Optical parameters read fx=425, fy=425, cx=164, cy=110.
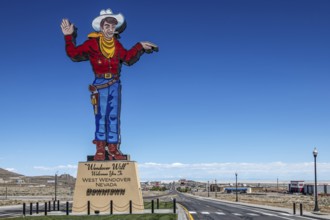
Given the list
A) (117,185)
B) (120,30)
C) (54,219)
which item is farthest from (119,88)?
(54,219)

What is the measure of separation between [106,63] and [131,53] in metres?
2.26

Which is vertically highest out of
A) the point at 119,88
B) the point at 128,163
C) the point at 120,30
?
the point at 120,30

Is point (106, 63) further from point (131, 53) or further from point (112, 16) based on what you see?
point (112, 16)

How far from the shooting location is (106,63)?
35.6 m

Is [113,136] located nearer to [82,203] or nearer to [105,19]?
[82,203]

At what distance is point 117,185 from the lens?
33906 millimetres

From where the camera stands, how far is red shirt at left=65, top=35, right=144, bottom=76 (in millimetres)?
35625

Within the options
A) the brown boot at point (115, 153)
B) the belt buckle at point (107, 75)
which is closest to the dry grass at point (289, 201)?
the brown boot at point (115, 153)

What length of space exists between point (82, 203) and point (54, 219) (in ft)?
26.5

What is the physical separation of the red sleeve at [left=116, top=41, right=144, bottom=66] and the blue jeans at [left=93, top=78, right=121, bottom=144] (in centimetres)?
226

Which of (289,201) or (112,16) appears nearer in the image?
(112,16)

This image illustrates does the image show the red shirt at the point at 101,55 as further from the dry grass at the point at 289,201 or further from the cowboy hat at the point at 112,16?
the dry grass at the point at 289,201

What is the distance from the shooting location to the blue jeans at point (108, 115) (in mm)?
35125

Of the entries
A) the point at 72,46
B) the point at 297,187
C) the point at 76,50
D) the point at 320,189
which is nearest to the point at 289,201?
the point at 320,189
